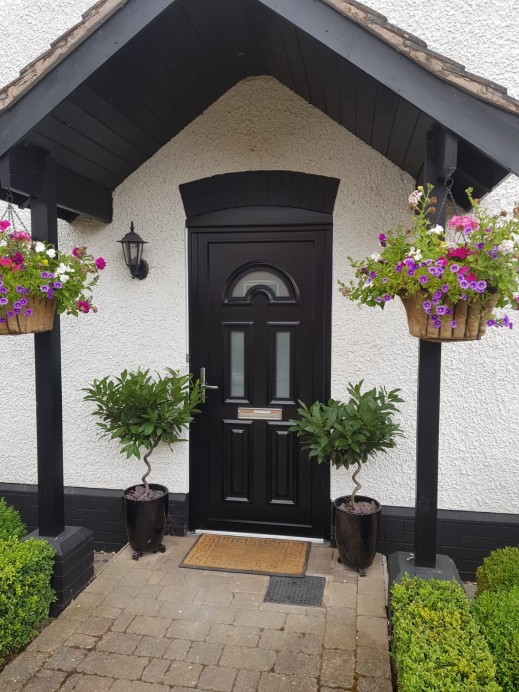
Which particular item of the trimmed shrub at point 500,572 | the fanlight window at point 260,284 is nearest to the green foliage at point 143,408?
the fanlight window at point 260,284

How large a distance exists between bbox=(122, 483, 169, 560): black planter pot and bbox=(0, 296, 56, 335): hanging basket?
5.24 feet

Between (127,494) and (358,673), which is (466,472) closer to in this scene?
(358,673)

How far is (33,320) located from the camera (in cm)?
300

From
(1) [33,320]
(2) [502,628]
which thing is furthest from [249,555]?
(1) [33,320]

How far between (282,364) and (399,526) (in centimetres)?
155

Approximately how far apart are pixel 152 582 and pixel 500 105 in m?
3.54

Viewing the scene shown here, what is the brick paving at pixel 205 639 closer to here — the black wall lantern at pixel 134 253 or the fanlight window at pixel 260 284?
the fanlight window at pixel 260 284

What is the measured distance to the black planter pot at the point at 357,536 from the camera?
3752 millimetres

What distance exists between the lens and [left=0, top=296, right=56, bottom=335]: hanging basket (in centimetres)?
292

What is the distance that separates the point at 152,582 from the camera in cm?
370

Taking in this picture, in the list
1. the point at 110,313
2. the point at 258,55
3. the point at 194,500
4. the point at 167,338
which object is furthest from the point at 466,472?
the point at 258,55

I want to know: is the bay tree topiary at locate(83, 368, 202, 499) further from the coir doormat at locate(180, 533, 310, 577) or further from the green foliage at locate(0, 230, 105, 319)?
the green foliage at locate(0, 230, 105, 319)

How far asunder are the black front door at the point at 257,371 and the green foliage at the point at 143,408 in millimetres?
391

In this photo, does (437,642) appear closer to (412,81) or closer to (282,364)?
(282,364)
